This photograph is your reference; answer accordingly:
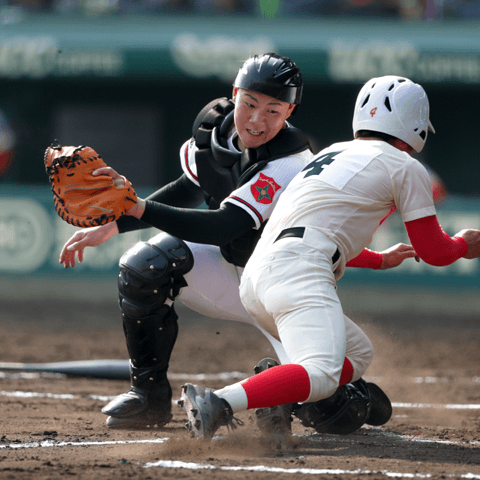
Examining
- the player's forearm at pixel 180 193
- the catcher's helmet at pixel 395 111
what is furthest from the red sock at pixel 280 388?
the player's forearm at pixel 180 193

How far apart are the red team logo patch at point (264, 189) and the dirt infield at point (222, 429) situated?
39.0 inches

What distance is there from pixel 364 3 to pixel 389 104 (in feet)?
30.1

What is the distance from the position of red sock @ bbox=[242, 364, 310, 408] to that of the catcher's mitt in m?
0.82

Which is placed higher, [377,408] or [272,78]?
[272,78]

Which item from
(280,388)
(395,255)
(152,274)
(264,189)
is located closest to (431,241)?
(395,255)

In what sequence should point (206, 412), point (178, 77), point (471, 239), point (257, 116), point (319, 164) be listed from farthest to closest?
point (178, 77)
point (257, 116)
point (471, 239)
point (319, 164)
point (206, 412)

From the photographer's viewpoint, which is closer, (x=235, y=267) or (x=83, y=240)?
(x=83, y=240)

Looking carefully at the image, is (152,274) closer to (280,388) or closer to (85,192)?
(85,192)

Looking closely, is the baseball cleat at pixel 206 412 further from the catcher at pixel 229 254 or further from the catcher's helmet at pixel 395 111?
the catcher's helmet at pixel 395 111

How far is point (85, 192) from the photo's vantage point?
9.39ft

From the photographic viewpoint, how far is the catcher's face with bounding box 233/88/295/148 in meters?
3.33

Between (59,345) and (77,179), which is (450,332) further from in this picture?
(77,179)

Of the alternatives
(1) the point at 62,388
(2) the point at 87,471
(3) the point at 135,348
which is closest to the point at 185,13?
(1) the point at 62,388

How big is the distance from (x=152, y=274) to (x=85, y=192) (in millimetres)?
653
